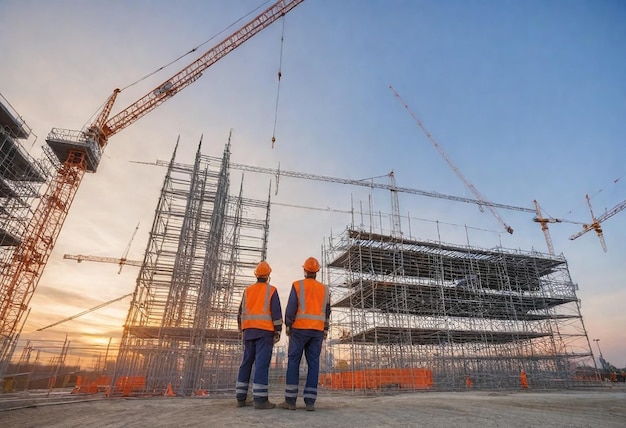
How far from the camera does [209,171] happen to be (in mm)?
18828

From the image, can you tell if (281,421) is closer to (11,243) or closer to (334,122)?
(334,122)

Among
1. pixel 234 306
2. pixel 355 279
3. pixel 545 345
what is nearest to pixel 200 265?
pixel 234 306

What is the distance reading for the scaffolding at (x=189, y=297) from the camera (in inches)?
482

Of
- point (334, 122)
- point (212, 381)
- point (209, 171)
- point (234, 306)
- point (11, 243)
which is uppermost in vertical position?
point (334, 122)

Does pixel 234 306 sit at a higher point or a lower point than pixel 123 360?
higher

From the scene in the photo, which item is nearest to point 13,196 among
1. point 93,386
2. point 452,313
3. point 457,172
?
point 93,386

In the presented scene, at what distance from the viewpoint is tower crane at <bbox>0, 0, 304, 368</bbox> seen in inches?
853

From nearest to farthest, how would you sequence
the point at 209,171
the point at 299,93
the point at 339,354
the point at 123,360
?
1. the point at 123,360
2. the point at 299,93
3. the point at 209,171
4. the point at 339,354

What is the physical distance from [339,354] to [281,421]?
60.7 ft

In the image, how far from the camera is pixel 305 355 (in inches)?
181

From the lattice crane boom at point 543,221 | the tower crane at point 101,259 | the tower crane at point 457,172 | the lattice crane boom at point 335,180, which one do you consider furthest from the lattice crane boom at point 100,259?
the lattice crane boom at point 543,221

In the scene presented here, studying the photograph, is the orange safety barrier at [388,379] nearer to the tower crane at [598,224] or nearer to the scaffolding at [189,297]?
the scaffolding at [189,297]

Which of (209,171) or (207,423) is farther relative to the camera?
(209,171)

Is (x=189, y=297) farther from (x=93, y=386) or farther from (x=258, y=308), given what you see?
(x=258, y=308)
